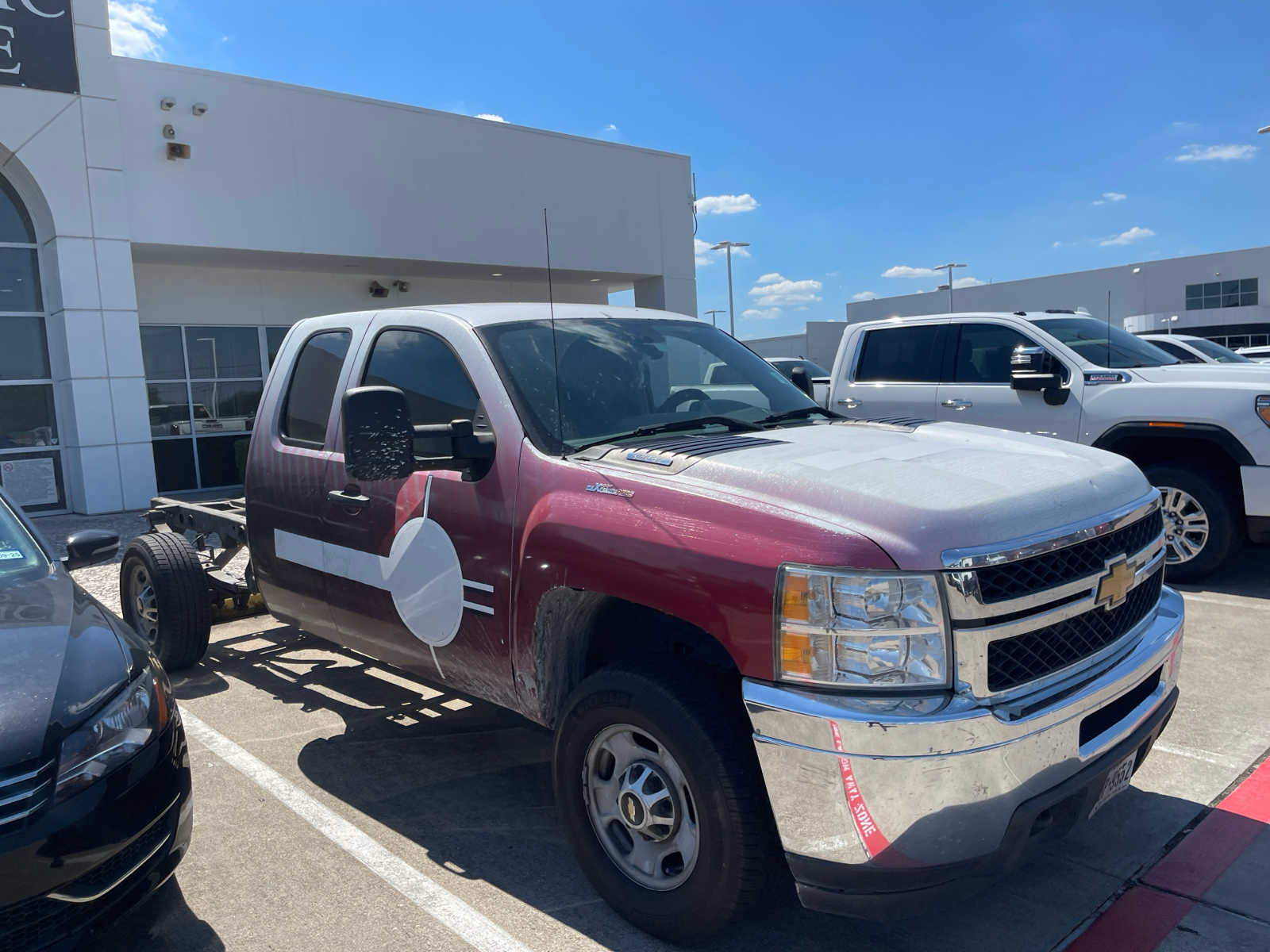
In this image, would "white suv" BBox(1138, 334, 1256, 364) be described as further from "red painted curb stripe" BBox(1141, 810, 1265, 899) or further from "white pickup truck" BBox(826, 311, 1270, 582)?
"red painted curb stripe" BBox(1141, 810, 1265, 899)

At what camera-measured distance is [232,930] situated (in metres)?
3.05

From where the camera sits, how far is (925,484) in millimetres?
2676

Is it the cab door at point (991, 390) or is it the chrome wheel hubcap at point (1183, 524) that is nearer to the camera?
the chrome wheel hubcap at point (1183, 524)

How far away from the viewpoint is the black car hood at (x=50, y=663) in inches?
101

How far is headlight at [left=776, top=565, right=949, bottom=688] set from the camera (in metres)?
2.36

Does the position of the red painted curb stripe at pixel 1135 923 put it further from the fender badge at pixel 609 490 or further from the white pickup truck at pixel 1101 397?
the white pickup truck at pixel 1101 397

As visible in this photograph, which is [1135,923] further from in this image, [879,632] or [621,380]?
[621,380]

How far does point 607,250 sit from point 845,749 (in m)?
16.0

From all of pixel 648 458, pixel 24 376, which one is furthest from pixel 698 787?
pixel 24 376

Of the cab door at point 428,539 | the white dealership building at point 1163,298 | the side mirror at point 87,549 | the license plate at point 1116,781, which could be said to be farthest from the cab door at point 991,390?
the white dealership building at point 1163,298

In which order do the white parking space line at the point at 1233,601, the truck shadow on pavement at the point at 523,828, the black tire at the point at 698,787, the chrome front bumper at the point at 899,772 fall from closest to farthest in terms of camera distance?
the chrome front bumper at the point at 899,772
the black tire at the point at 698,787
the truck shadow on pavement at the point at 523,828
the white parking space line at the point at 1233,601

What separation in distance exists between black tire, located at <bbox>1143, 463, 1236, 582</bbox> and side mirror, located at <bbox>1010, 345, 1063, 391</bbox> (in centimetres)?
100

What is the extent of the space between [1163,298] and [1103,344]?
58.5m

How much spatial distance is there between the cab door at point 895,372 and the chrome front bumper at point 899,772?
5.96 meters
